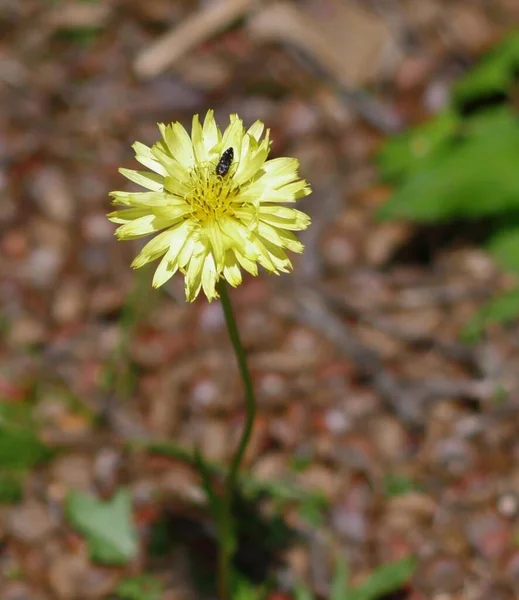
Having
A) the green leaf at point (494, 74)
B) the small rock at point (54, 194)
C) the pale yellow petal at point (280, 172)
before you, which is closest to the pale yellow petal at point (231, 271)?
the pale yellow petal at point (280, 172)

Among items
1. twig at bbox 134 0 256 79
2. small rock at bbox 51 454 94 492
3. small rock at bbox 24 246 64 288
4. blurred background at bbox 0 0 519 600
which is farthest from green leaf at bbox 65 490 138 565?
twig at bbox 134 0 256 79

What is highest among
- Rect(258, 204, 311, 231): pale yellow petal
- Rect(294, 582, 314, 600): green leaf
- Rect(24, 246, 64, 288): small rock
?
Rect(24, 246, 64, 288): small rock

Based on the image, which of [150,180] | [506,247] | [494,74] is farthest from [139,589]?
[494,74]

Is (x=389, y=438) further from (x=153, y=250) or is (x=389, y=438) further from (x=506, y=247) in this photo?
(x=153, y=250)

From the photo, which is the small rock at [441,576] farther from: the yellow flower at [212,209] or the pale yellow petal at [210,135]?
the pale yellow petal at [210,135]

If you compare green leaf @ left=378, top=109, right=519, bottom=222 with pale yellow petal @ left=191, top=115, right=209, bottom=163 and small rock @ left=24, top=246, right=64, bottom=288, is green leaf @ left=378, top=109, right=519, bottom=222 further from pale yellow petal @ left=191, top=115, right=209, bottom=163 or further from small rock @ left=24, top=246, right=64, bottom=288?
pale yellow petal @ left=191, top=115, right=209, bottom=163

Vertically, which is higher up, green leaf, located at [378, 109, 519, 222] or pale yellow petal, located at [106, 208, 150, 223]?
green leaf, located at [378, 109, 519, 222]
